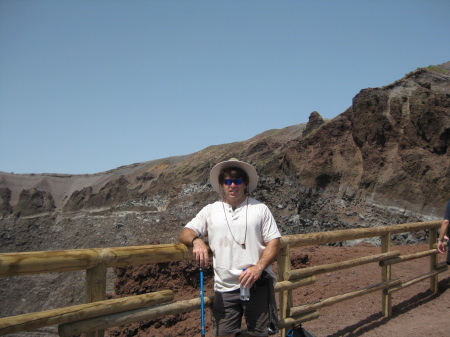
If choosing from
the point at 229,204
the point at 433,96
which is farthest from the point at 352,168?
the point at 229,204

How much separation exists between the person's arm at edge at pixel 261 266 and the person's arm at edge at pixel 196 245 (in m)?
0.29

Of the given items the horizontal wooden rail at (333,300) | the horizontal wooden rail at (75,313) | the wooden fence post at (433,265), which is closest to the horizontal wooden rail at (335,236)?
the wooden fence post at (433,265)

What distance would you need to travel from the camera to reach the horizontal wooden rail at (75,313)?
237cm

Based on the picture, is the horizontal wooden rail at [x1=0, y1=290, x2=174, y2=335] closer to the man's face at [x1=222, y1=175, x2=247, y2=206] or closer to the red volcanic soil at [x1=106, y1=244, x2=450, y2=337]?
the man's face at [x1=222, y1=175, x2=247, y2=206]

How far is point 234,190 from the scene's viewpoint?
9.90 feet

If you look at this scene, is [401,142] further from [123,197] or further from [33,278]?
[123,197]

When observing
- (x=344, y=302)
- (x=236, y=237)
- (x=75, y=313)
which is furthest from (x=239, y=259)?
(x=344, y=302)

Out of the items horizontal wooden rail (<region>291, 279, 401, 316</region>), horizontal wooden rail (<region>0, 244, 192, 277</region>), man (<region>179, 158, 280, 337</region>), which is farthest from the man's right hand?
horizontal wooden rail (<region>291, 279, 401, 316</region>)

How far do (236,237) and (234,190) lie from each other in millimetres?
347

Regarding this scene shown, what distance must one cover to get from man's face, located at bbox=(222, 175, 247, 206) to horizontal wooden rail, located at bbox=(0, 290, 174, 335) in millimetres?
820

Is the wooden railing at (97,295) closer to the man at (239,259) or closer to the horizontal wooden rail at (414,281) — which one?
the man at (239,259)

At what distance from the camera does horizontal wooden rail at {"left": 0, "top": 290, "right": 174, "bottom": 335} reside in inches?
93.1

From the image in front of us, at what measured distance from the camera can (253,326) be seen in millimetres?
2889

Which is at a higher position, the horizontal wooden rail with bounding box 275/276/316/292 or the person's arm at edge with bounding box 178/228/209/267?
the person's arm at edge with bounding box 178/228/209/267
